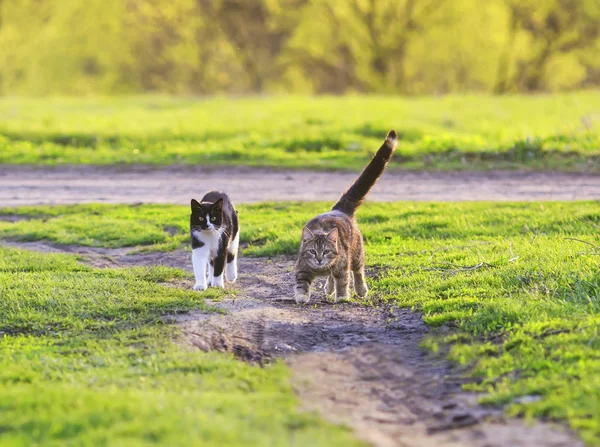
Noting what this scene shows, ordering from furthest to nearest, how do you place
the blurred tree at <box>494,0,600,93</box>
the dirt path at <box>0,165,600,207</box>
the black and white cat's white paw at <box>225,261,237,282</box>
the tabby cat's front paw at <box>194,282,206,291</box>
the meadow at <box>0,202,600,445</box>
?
the blurred tree at <box>494,0,600,93</box> < the dirt path at <box>0,165,600,207</box> < the black and white cat's white paw at <box>225,261,237,282</box> < the tabby cat's front paw at <box>194,282,206,291</box> < the meadow at <box>0,202,600,445</box>

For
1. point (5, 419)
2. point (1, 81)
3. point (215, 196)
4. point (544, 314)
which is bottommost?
point (5, 419)

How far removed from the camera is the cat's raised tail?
8641 millimetres

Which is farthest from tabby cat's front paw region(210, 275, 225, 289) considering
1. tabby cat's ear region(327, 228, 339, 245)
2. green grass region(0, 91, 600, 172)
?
green grass region(0, 91, 600, 172)

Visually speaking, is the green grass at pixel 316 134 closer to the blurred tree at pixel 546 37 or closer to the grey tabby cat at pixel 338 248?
the blurred tree at pixel 546 37

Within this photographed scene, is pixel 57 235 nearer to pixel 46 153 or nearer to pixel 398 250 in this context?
pixel 398 250

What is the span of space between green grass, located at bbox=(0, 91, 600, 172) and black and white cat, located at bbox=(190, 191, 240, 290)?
7.92m

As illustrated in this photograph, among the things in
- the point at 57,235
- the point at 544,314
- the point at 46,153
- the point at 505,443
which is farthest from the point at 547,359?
the point at 46,153

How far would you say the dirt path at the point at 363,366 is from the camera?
16.5 feet

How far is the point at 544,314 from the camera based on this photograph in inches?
265

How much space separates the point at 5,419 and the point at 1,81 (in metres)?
35.9

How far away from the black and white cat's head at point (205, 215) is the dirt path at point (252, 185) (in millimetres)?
5257

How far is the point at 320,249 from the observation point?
310 inches

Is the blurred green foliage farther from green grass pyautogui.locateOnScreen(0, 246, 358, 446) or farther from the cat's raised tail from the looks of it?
green grass pyautogui.locateOnScreen(0, 246, 358, 446)

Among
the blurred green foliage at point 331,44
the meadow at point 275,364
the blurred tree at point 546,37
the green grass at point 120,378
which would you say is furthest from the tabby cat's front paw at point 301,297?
the blurred tree at point 546,37
